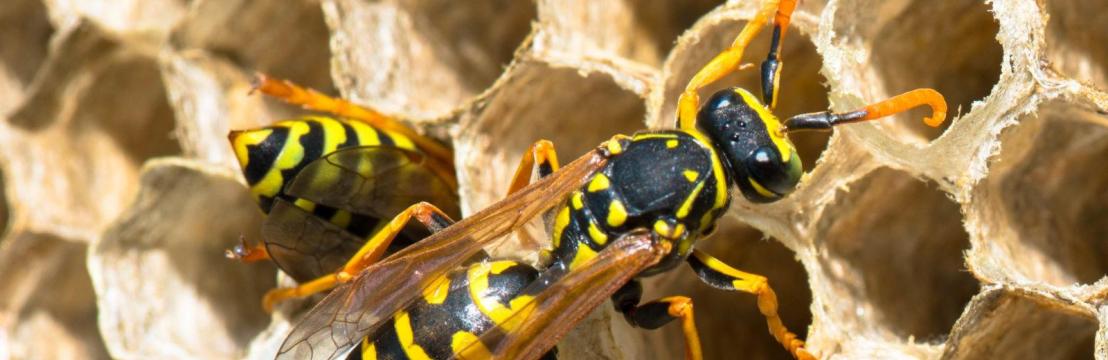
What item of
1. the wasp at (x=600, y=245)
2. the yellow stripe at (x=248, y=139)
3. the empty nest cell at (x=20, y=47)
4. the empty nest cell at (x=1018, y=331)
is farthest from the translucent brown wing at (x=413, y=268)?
the empty nest cell at (x=20, y=47)

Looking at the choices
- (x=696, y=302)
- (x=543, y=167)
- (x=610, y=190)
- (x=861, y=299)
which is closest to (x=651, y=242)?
(x=610, y=190)

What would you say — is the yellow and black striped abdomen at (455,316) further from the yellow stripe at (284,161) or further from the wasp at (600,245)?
the yellow stripe at (284,161)

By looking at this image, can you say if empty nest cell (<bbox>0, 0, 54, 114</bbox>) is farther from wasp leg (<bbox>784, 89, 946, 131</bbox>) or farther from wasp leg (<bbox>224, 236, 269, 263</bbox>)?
wasp leg (<bbox>784, 89, 946, 131</bbox>)

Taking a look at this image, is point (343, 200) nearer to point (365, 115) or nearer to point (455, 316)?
point (365, 115)

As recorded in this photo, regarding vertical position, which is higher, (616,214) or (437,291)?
(616,214)

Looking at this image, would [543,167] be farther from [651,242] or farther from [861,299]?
[861,299]

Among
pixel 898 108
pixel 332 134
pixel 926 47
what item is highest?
pixel 926 47

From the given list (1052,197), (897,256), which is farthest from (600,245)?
(1052,197)

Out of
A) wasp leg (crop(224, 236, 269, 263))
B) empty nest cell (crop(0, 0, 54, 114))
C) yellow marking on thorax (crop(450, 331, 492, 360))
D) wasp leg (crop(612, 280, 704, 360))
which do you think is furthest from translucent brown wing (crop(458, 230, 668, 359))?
empty nest cell (crop(0, 0, 54, 114))
